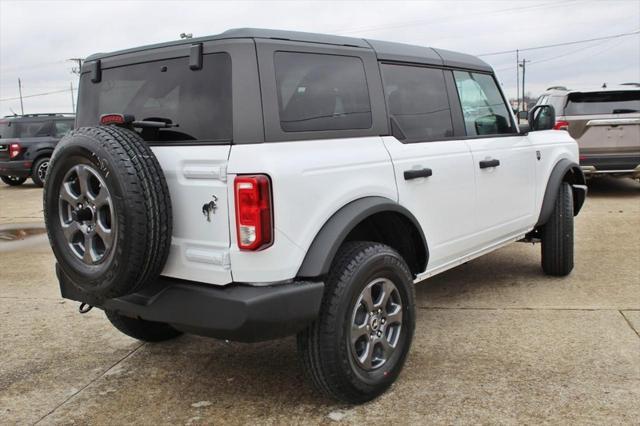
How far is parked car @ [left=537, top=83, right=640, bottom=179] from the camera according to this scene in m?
9.58

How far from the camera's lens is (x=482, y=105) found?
4.62m

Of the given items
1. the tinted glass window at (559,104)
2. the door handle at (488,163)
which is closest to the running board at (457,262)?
the door handle at (488,163)

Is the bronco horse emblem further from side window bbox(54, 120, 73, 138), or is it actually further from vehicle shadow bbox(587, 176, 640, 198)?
side window bbox(54, 120, 73, 138)

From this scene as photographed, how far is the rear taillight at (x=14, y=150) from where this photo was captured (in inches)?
603

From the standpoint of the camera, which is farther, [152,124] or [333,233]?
[152,124]

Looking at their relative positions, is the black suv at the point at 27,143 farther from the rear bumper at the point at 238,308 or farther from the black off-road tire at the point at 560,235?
the rear bumper at the point at 238,308

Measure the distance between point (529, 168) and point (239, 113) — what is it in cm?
287

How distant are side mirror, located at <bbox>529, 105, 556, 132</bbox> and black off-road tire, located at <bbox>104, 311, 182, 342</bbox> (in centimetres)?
318

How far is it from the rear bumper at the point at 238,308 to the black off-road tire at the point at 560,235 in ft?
10.3

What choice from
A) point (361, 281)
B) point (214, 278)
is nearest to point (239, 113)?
point (214, 278)

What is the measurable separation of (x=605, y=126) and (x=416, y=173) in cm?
717

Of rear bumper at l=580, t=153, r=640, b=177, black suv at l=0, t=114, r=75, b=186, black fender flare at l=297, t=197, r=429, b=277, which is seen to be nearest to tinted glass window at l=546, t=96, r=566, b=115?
rear bumper at l=580, t=153, r=640, b=177

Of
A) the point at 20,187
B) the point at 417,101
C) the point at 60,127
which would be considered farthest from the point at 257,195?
the point at 20,187

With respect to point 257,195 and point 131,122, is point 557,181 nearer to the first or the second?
point 257,195
